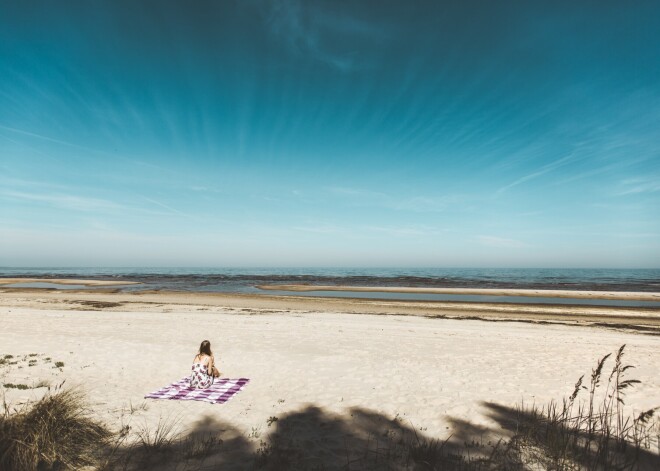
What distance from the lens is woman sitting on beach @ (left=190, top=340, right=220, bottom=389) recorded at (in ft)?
30.0

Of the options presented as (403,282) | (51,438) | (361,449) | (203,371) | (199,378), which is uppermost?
(51,438)

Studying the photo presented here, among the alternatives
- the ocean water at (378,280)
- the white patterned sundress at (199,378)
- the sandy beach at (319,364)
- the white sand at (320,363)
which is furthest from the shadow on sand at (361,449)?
the ocean water at (378,280)

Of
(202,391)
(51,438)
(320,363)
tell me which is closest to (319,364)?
(320,363)

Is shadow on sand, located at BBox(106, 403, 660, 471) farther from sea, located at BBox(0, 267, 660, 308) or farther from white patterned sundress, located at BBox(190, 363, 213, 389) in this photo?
sea, located at BBox(0, 267, 660, 308)

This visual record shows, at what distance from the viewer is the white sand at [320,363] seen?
8242 mm

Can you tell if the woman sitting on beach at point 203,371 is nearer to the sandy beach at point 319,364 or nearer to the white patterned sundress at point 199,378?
the white patterned sundress at point 199,378

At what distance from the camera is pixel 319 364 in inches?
477

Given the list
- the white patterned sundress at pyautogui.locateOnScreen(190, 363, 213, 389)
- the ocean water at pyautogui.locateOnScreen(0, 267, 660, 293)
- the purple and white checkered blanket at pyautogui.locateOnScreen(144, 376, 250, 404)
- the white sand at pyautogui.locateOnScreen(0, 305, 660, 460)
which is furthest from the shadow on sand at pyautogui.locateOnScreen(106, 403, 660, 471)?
the ocean water at pyautogui.locateOnScreen(0, 267, 660, 293)

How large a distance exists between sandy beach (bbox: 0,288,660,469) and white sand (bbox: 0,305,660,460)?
0.16 ft

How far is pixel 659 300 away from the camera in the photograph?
39469 millimetres

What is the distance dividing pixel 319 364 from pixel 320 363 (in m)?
0.14

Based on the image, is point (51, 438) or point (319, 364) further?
point (319, 364)

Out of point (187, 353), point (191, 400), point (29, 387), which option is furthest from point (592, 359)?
point (29, 387)

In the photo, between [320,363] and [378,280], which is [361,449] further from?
[378,280]
